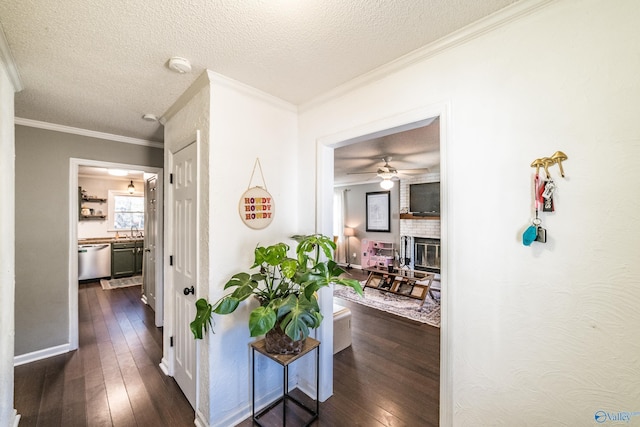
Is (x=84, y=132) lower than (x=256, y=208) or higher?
higher

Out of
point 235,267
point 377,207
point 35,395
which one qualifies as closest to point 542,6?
point 235,267

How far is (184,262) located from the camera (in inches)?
81.0

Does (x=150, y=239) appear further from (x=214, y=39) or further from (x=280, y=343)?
(x=214, y=39)

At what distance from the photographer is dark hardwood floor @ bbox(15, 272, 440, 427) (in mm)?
1850

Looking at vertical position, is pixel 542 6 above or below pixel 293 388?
above

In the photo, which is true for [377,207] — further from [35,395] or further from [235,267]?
[35,395]

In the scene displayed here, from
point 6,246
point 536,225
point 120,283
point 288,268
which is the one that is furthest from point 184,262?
point 120,283

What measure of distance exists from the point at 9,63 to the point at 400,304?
485 centimetres

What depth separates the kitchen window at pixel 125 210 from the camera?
602 centimetres

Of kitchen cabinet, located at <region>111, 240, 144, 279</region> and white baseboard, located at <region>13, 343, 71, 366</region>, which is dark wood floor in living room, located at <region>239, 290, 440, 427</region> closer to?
white baseboard, located at <region>13, 343, 71, 366</region>

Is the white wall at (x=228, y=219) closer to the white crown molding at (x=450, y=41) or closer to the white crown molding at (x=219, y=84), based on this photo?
the white crown molding at (x=219, y=84)

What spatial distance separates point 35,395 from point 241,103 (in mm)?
2888

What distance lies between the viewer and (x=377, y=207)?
22.3 ft

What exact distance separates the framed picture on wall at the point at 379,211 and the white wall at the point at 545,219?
5.30 meters
